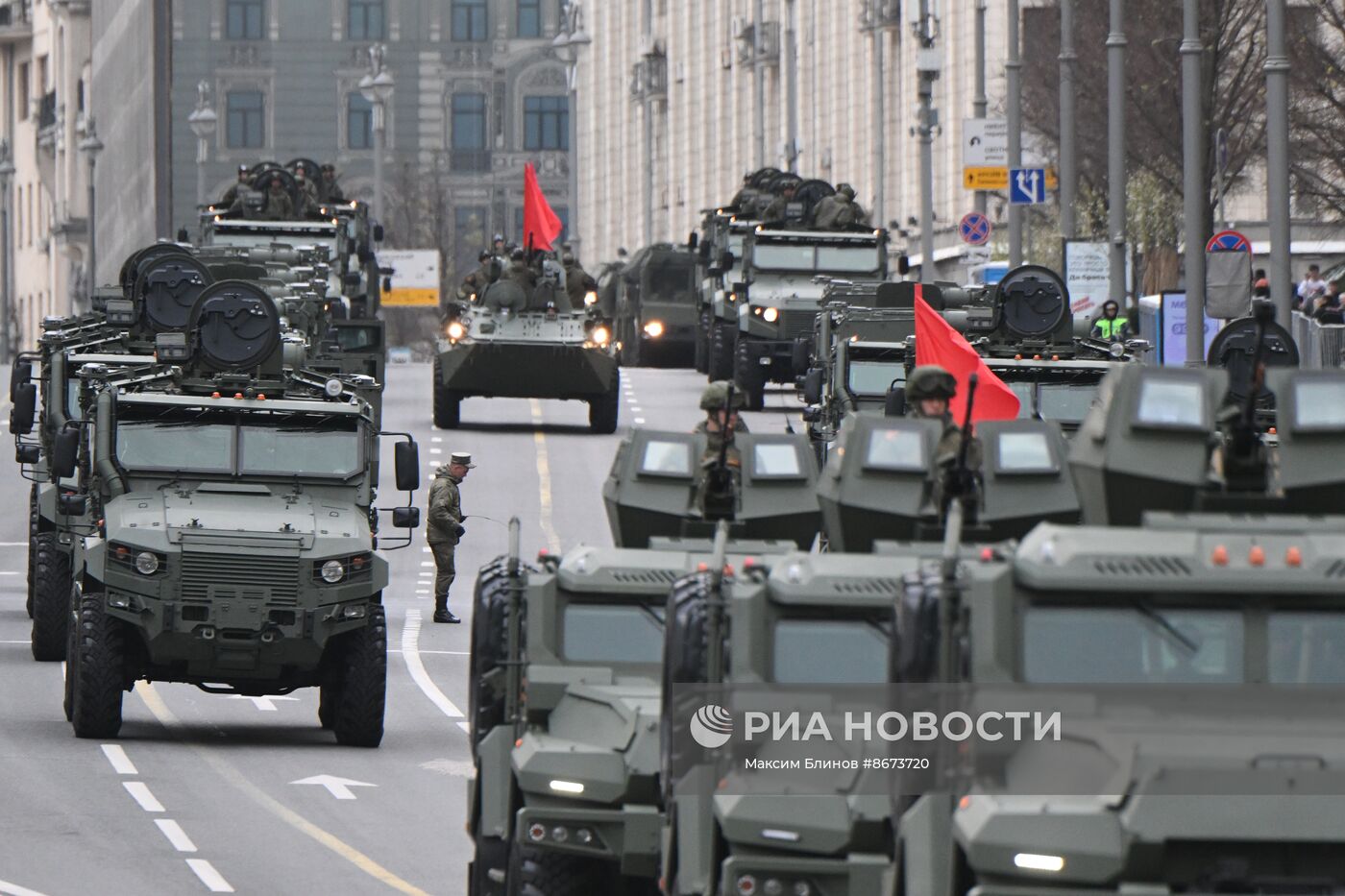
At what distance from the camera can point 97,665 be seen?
2291cm

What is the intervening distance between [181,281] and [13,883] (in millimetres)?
14451

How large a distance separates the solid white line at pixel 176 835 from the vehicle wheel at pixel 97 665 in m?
3.59

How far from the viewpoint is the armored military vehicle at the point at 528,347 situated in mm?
45750

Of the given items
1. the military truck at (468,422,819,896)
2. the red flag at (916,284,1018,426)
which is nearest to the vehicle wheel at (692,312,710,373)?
the red flag at (916,284,1018,426)

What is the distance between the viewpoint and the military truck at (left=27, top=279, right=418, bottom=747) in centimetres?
2270

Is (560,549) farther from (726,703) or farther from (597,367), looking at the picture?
(726,703)

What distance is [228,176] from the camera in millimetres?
116938

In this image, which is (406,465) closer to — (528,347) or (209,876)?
(209,876)

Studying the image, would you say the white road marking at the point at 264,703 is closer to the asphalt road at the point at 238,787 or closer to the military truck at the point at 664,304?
the asphalt road at the point at 238,787

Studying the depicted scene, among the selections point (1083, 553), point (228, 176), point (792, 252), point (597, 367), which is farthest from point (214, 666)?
point (228, 176)

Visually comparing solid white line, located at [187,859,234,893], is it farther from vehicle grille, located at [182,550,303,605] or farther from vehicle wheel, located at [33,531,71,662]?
vehicle wheel, located at [33,531,71,662]

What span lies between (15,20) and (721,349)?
77.5m

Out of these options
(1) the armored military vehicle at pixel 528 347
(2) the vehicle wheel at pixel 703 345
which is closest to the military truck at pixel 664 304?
(2) the vehicle wheel at pixel 703 345

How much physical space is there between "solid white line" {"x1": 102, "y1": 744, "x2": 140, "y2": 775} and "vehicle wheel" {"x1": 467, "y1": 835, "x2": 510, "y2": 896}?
6.56 metres
